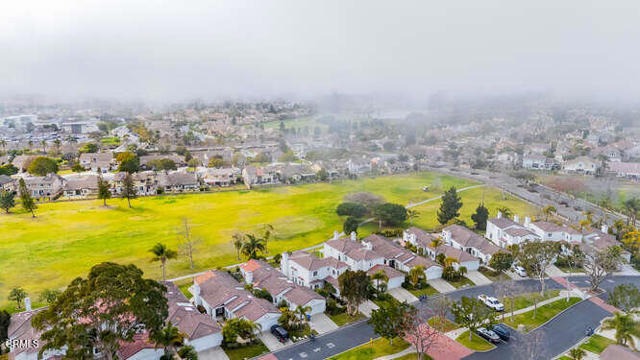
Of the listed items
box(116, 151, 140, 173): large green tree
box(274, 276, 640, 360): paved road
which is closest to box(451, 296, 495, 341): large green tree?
box(274, 276, 640, 360): paved road

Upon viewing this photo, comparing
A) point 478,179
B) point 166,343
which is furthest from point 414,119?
point 166,343

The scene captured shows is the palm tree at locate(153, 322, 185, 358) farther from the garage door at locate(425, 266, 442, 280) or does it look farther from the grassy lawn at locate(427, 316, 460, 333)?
the garage door at locate(425, 266, 442, 280)

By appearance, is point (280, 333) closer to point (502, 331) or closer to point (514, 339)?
point (502, 331)

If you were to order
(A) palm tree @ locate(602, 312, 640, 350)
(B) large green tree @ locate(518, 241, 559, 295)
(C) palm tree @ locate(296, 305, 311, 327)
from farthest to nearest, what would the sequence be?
1. (B) large green tree @ locate(518, 241, 559, 295)
2. (C) palm tree @ locate(296, 305, 311, 327)
3. (A) palm tree @ locate(602, 312, 640, 350)

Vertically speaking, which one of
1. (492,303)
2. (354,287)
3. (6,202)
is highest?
(354,287)

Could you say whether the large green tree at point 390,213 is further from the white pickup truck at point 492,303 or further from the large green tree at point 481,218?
the white pickup truck at point 492,303

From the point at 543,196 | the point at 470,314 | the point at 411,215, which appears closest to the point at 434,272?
the point at 470,314
